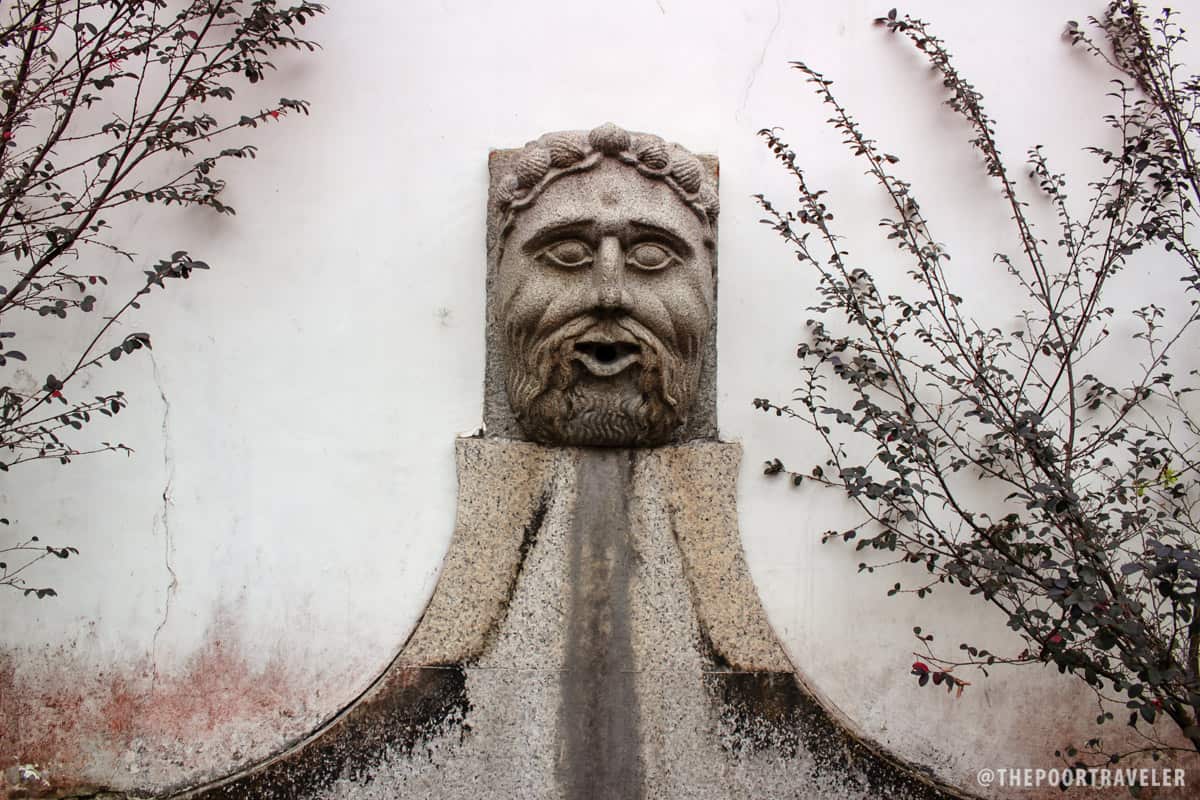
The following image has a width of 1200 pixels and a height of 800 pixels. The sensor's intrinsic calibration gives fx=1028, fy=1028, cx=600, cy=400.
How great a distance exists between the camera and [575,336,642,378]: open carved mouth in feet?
8.94

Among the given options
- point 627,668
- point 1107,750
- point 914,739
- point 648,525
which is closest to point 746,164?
point 648,525

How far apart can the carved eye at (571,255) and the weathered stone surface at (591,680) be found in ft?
1.73

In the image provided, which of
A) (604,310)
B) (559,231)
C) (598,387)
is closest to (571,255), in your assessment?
(559,231)

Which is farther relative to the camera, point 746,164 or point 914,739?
point 746,164

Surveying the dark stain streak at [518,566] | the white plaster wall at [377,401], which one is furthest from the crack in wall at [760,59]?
the dark stain streak at [518,566]

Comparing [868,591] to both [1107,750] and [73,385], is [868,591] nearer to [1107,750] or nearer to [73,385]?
[1107,750]

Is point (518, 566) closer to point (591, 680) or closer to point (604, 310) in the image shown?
point (591, 680)

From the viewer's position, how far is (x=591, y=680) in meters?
2.68

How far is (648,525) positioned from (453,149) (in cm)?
124

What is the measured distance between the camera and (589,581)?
8.98 feet

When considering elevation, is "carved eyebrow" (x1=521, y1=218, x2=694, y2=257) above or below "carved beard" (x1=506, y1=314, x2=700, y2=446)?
above

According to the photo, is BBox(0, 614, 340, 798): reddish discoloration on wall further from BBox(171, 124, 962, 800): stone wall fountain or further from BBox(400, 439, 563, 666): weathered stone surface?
BBox(400, 439, 563, 666): weathered stone surface


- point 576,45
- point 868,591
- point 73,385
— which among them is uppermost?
point 576,45

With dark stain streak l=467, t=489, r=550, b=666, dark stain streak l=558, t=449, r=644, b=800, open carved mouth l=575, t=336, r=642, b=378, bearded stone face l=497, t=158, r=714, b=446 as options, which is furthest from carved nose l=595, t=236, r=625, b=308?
dark stain streak l=467, t=489, r=550, b=666
